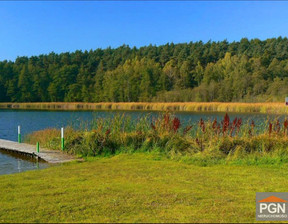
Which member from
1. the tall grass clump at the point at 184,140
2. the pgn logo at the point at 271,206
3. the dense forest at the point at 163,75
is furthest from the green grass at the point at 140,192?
the dense forest at the point at 163,75

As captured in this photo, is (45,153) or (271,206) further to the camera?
(45,153)

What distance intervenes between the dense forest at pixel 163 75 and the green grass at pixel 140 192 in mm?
41772

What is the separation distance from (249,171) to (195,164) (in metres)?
1.44

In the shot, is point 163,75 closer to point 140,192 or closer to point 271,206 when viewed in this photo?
point 140,192

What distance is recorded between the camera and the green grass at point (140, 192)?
3.89 metres

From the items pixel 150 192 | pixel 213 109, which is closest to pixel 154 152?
→ pixel 150 192

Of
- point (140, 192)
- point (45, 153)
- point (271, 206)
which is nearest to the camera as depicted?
point (271, 206)

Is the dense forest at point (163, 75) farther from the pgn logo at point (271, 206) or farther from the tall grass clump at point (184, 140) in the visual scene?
the pgn logo at point (271, 206)

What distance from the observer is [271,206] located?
4.16m

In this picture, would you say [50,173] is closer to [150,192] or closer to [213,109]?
[150,192]

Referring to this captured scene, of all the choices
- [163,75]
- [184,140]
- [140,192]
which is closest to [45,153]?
[184,140]

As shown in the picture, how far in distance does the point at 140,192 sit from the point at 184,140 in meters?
5.01

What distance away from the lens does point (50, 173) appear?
6789 millimetres

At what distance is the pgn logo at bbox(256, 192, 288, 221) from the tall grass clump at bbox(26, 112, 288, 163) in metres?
3.33
